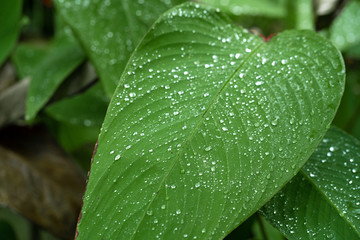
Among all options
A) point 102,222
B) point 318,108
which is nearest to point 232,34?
point 318,108

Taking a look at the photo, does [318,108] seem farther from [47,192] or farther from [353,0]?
[353,0]

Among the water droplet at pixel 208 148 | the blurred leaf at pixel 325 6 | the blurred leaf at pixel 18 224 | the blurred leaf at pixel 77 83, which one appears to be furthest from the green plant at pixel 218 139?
the blurred leaf at pixel 18 224

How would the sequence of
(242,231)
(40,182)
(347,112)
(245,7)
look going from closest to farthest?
(242,231)
(40,182)
(245,7)
(347,112)

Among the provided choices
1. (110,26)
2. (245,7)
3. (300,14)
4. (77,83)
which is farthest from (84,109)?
(300,14)

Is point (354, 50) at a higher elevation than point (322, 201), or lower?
higher

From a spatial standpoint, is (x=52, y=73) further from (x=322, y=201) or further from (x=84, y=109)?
(x=322, y=201)

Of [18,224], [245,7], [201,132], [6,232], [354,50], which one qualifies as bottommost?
[18,224]

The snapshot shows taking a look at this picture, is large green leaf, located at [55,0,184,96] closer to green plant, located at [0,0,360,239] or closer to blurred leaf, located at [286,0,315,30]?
green plant, located at [0,0,360,239]
